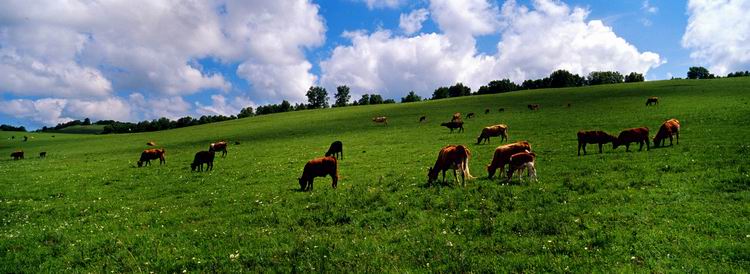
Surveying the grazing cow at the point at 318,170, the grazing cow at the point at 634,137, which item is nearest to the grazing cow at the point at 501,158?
the grazing cow at the point at 318,170

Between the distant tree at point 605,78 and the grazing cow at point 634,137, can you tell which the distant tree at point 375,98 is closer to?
the distant tree at point 605,78

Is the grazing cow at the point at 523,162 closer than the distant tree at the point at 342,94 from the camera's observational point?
Yes

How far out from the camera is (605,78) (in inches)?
5517

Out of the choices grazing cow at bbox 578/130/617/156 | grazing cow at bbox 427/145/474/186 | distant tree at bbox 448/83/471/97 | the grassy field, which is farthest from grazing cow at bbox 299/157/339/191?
distant tree at bbox 448/83/471/97

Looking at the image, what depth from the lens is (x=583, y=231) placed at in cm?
966

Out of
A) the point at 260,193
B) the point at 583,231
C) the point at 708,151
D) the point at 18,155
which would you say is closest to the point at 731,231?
the point at 583,231

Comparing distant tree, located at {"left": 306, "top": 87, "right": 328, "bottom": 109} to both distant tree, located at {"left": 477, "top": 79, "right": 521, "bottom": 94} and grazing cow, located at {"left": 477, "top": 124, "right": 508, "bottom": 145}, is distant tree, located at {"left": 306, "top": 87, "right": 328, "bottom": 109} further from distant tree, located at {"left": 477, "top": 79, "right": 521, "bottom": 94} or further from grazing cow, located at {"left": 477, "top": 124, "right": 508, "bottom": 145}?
grazing cow, located at {"left": 477, "top": 124, "right": 508, "bottom": 145}

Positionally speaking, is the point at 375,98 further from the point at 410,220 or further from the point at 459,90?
the point at 410,220

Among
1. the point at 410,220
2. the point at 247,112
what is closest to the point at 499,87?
the point at 247,112

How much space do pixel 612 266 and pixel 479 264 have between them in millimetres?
2428

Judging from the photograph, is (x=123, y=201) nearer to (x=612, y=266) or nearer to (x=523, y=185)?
(x=523, y=185)

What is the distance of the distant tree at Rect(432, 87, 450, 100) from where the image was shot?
5974 inches

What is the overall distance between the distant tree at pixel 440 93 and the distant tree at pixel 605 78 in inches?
1935

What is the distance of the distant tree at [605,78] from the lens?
458 feet
